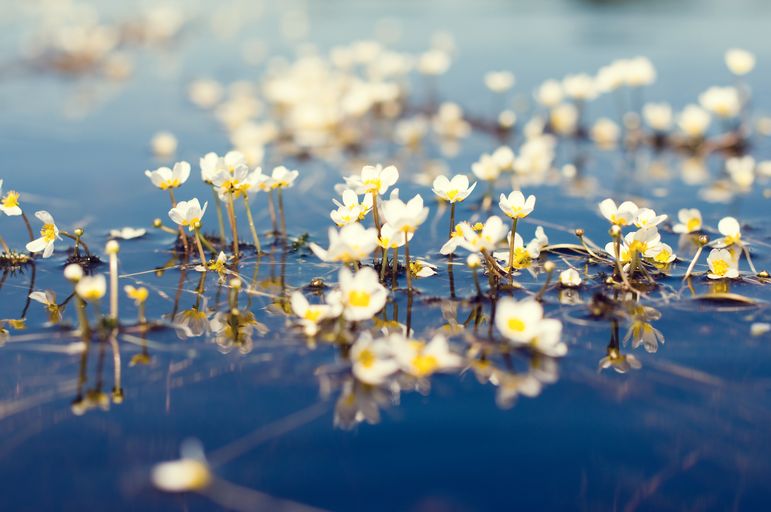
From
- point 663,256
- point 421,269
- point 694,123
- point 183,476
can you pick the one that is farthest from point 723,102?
point 183,476

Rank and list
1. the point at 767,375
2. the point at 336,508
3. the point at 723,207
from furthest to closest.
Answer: the point at 723,207 < the point at 767,375 < the point at 336,508

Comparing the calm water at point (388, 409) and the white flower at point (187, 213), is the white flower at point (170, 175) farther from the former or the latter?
the calm water at point (388, 409)

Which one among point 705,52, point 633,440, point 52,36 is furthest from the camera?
point 52,36

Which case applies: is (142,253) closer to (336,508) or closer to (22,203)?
(22,203)

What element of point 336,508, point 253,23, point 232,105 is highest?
point 253,23

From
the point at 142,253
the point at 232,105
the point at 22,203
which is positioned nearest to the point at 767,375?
the point at 142,253

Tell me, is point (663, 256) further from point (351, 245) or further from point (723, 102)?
point (723, 102)
